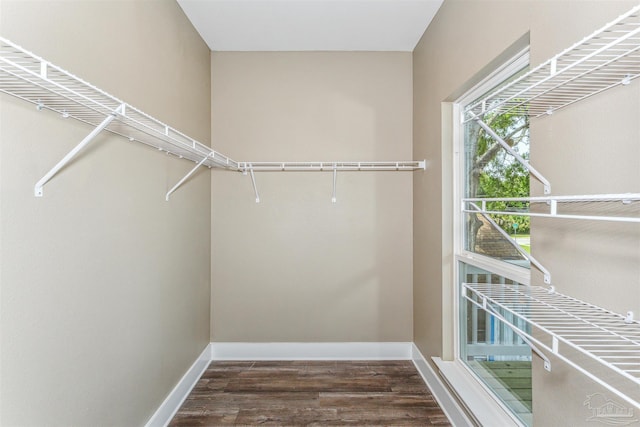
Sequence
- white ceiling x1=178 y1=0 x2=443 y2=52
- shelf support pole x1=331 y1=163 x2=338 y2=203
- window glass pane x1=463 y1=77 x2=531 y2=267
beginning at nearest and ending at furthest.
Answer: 1. window glass pane x1=463 y1=77 x2=531 y2=267
2. white ceiling x1=178 y1=0 x2=443 y2=52
3. shelf support pole x1=331 y1=163 x2=338 y2=203

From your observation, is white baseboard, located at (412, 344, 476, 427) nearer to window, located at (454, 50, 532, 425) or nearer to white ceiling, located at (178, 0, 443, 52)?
window, located at (454, 50, 532, 425)

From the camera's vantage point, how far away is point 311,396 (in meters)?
2.28

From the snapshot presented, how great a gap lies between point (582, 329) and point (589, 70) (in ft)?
2.03

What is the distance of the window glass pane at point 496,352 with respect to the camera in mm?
1532

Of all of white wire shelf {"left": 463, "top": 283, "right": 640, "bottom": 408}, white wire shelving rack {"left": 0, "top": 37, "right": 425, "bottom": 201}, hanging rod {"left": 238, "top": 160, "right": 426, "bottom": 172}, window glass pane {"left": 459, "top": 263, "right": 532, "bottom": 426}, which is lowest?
window glass pane {"left": 459, "top": 263, "right": 532, "bottom": 426}

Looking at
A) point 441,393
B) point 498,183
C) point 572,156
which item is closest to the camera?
point 572,156

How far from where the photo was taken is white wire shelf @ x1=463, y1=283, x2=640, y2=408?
815mm

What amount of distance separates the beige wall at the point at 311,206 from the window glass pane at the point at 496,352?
78 cm

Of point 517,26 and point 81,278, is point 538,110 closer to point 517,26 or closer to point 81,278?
point 517,26

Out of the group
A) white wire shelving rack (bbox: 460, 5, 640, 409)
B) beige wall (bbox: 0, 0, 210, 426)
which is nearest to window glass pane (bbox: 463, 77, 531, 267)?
white wire shelving rack (bbox: 460, 5, 640, 409)

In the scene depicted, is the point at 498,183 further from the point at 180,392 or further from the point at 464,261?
the point at 180,392

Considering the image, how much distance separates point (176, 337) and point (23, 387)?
3.77 ft

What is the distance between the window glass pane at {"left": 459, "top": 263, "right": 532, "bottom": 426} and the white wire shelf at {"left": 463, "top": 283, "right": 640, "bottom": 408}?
14.9 inches

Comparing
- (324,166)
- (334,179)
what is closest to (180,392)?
(334,179)
